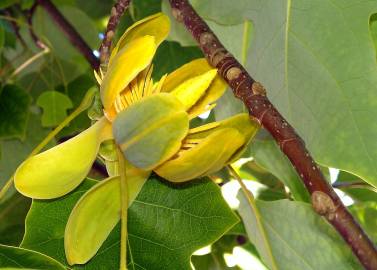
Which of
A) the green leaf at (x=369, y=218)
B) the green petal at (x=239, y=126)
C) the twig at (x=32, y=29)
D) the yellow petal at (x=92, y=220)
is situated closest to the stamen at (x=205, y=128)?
the green petal at (x=239, y=126)

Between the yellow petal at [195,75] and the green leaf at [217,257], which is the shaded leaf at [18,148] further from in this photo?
the yellow petal at [195,75]

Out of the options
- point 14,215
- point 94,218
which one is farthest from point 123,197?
point 14,215

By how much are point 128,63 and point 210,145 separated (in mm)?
135

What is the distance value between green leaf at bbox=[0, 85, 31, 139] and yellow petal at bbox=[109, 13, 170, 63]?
2.62 feet

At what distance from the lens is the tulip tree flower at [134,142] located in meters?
0.77

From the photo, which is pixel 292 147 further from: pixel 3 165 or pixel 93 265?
pixel 3 165

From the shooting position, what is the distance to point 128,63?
0.81 meters

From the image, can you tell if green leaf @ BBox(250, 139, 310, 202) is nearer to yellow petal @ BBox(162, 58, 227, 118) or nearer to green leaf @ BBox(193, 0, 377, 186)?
green leaf @ BBox(193, 0, 377, 186)

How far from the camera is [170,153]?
0.78m

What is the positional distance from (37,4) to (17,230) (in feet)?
2.08

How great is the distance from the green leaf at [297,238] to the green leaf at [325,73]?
0.38ft

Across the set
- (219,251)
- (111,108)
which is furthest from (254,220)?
(219,251)

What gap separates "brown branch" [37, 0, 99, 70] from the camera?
1.73m

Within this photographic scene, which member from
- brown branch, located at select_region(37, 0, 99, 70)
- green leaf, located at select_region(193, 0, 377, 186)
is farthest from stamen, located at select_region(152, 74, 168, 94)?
brown branch, located at select_region(37, 0, 99, 70)
